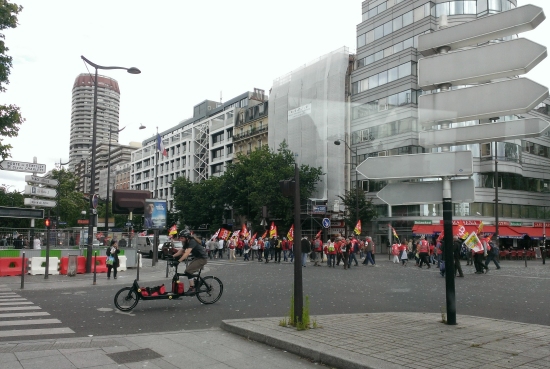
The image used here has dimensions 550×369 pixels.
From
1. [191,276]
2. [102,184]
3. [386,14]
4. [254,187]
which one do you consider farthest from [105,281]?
[102,184]

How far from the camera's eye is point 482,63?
7.94 m

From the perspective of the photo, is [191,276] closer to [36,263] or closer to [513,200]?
[36,263]

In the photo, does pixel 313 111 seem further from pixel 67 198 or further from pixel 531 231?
pixel 67 198

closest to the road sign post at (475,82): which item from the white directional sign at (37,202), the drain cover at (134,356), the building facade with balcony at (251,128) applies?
the drain cover at (134,356)

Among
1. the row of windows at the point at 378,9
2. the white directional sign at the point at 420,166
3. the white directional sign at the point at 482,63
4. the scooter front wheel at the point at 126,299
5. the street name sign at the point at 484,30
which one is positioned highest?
the row of windows at the point at 378,9

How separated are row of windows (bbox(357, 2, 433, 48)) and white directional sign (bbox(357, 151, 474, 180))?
39341 mm

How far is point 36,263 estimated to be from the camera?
21.7 metres

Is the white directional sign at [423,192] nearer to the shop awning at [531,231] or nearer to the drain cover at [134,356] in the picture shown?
the drain cover at [134,356]

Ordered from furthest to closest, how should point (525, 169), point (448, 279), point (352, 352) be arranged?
point (525, 169) < point (448, 279) < point (352, 352)

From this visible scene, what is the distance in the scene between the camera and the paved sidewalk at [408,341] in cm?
582

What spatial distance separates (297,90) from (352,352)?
157 ft

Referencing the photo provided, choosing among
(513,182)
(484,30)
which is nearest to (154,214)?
(484,30)

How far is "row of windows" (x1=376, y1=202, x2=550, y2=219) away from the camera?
4369cm

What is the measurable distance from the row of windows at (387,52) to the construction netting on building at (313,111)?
5.48ft
